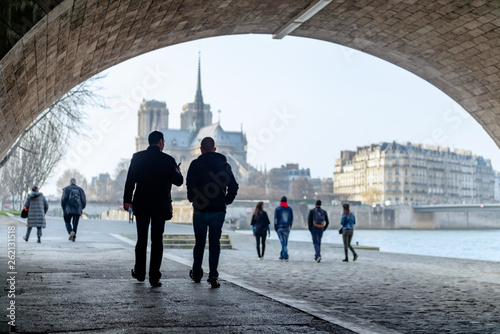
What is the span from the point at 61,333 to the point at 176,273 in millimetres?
4421

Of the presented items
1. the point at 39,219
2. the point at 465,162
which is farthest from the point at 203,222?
the point at 465,162

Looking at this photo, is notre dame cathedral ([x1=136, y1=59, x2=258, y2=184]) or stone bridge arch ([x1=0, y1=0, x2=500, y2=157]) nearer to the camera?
stone bridge arch ([x1=0, y1=0, x2=500, y2=157])

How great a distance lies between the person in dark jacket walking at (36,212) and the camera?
1655cm

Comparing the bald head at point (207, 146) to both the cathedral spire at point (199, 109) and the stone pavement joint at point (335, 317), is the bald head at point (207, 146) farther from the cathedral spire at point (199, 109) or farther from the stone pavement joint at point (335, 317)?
the cathedral spire at point (199, 109)

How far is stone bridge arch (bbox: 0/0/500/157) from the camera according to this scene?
7484mm

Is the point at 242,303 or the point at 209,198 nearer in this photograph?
the point at 242,303

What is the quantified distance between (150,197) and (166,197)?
0.60 ft

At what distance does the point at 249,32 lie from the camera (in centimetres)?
1341

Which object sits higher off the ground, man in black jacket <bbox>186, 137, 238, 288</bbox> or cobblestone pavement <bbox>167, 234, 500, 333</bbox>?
man in black jacket <bbox>186, 137, 238, 288</bbox>

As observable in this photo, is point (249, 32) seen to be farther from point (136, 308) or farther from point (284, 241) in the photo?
point (136, 308)

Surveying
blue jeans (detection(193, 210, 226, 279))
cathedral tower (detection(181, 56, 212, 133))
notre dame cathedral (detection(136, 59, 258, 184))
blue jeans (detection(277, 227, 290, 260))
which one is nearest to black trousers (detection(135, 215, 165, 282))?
blue jeans (detection(193, 210, 226, 279))

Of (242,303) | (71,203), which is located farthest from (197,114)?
(242,303)

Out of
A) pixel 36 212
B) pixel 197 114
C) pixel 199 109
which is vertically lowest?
pixel 36 212

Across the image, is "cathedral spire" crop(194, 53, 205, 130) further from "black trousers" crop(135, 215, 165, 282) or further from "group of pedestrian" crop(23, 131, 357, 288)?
"black trousers" crop(135, 215, 165, 282)
